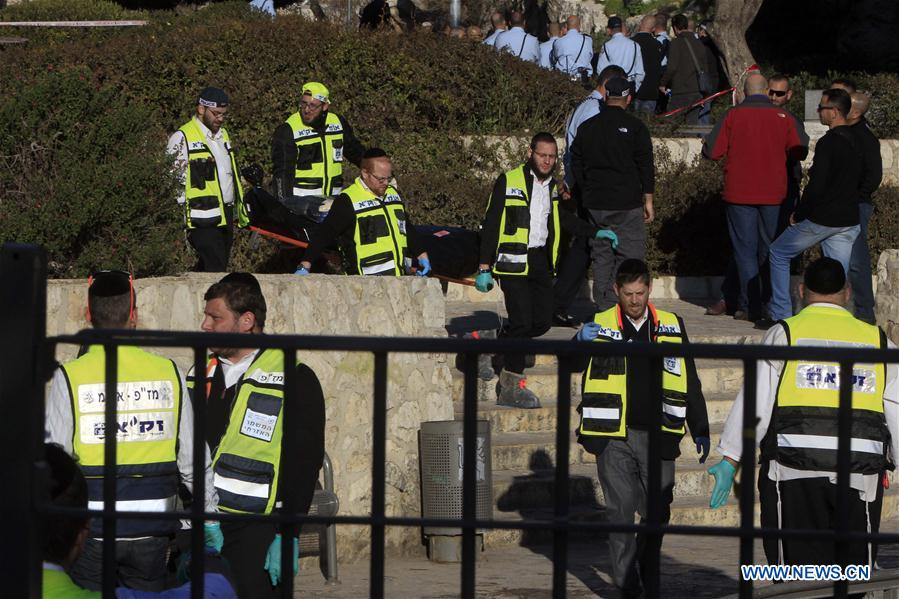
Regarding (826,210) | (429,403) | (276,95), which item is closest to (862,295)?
(826,210)

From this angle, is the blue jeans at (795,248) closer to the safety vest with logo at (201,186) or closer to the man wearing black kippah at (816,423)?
the safety vest with logo at (201,186)

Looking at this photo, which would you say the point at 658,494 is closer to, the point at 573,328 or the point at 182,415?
the point at 182,415

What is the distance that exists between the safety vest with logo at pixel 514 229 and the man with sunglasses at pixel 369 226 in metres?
0.84

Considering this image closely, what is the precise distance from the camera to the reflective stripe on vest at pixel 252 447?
5.29 meters

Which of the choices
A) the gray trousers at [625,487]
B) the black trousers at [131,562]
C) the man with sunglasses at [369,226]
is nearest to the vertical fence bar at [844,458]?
the black trousers at [131,562]

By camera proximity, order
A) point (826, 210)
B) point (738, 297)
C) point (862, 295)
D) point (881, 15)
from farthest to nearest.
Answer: point (881, 15), point (738, 297), point (862, 295), point (826, 210)

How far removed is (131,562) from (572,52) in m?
15.6

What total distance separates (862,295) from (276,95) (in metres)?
6.18

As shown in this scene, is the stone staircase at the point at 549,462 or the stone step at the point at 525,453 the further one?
the stone step at the point at 525,453

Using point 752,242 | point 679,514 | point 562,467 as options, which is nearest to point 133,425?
point 562,467

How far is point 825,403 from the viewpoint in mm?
5793

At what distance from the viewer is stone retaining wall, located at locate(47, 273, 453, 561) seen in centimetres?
827

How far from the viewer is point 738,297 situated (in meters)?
12.5

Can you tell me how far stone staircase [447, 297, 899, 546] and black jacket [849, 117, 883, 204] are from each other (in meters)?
1.48
